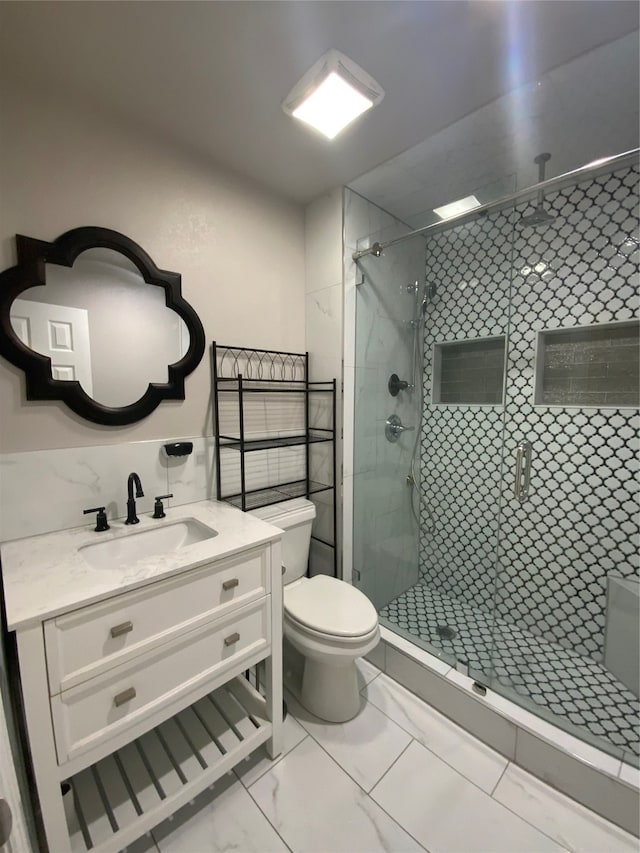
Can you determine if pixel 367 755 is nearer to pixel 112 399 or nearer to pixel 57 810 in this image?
pixel 57 810

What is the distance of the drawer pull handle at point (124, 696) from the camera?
93 centimetres

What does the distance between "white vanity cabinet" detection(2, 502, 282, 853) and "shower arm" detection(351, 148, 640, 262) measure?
159 centimetres

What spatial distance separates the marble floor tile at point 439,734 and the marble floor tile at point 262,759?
36cm

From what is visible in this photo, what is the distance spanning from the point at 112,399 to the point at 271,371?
2.57 feet

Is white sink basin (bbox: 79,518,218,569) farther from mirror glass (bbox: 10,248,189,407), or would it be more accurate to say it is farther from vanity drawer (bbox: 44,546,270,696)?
mirror glass (bbox: 10,248,189,407)

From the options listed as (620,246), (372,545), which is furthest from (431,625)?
(620,246)

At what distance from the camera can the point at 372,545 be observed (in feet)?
6.94

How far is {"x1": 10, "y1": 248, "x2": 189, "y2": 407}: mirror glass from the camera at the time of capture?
4.05ft

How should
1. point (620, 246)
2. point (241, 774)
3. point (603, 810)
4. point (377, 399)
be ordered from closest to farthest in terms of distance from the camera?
point (603, 810), point (241, 774), point (620, 246), point (377, 399)

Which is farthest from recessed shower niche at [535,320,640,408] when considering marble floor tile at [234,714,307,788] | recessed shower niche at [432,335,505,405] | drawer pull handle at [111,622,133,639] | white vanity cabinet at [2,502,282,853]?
drawer pull handle at [111,622,133,639]

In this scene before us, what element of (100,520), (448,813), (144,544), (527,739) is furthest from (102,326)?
(527,739)

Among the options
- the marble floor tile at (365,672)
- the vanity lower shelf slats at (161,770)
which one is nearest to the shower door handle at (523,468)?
the marble floor tile at (365,672)

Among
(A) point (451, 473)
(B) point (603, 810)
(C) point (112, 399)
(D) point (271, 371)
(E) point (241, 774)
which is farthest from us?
(A) point (451, 473)

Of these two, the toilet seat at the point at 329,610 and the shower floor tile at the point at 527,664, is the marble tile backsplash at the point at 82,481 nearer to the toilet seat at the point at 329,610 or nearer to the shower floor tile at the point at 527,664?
the toilet seat at the point at 329,610
